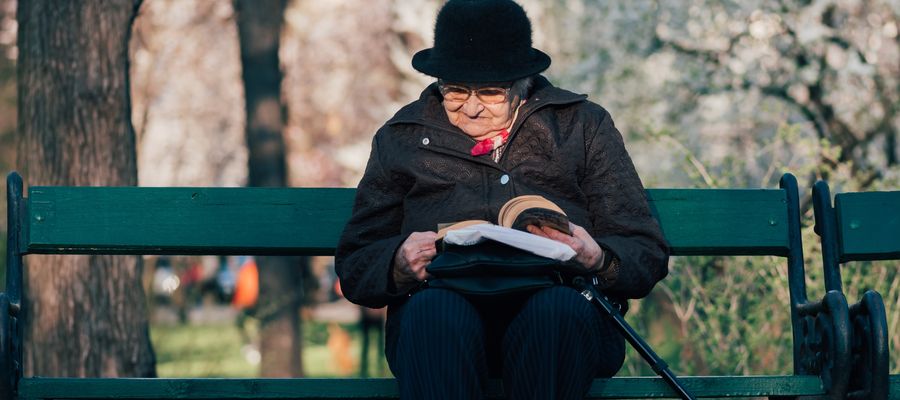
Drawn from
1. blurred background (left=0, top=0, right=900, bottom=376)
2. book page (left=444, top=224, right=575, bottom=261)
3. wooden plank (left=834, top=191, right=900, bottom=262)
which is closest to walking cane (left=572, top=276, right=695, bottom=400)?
book page (left=444, top=224, right=575, bottom=261)

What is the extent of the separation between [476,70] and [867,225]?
4.89 ft

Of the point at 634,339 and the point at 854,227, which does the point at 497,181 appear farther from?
the point at 854,227

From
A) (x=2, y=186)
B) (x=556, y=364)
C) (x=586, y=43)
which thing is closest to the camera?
(x=556, y=364)

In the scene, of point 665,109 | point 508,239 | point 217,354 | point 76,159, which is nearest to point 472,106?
point 508,239

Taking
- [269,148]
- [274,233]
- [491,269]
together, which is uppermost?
[269,148]

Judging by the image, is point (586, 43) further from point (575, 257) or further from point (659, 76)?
point (575, 257)

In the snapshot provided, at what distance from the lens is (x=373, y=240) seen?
163 inches

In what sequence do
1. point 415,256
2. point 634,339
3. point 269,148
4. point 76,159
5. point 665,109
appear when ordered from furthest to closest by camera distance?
point 665,109, point 269,148, point 76,159, point 415,256, point 634,339

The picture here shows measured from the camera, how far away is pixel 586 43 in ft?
44.7

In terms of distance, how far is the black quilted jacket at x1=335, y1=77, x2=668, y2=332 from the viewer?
4023 mm

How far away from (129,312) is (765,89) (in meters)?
8.14

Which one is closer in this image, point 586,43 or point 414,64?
point 414,64

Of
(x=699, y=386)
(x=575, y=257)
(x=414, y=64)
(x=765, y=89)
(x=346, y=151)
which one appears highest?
(x=346, y=151)

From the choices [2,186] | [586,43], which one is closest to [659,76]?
[586,43]
